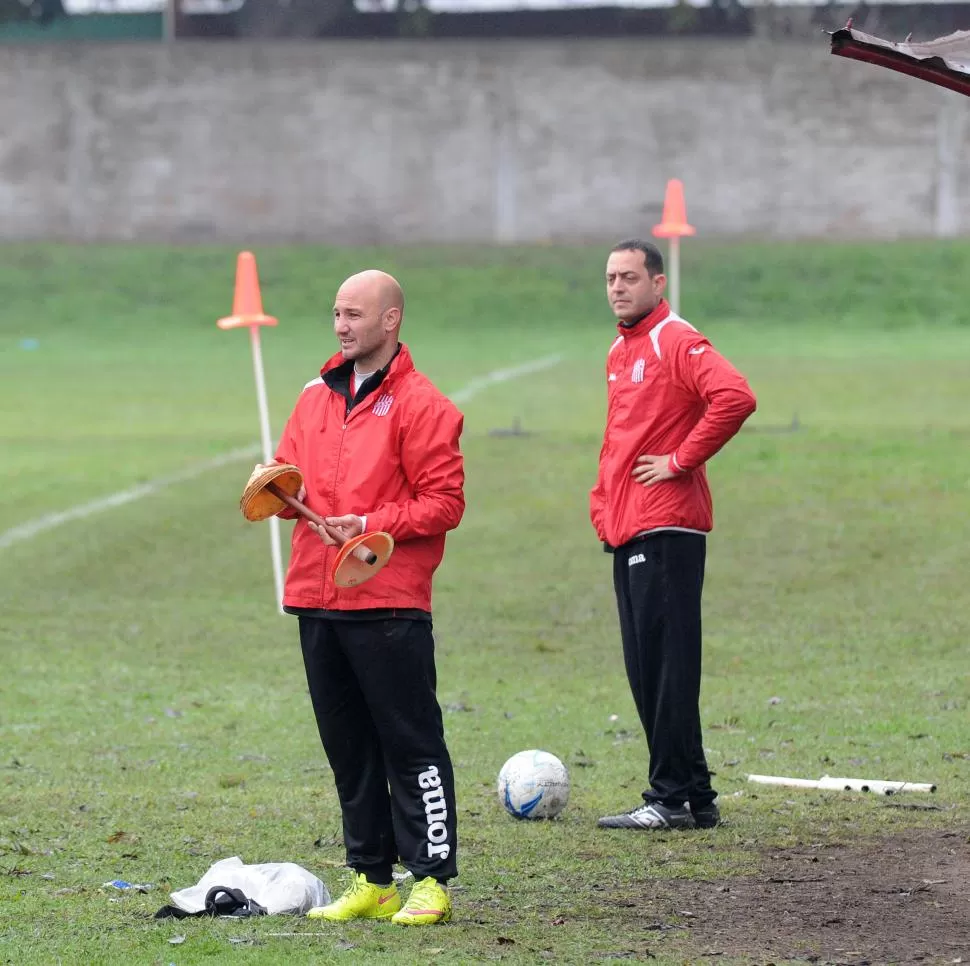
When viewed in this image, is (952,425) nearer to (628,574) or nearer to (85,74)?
(628,574)

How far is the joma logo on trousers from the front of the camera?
5672 mm

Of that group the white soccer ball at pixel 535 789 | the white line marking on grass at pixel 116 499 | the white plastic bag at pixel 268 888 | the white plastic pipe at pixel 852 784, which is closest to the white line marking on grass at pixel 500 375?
the white line marking on grass at pixel 116 499

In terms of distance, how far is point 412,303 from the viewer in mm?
35844

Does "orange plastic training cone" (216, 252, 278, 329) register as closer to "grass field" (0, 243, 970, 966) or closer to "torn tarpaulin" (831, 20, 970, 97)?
"grass field" (0, 243, 970, 966)

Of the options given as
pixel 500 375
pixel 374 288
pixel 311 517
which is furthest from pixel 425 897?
pixel 500 375

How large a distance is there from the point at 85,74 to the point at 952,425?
27401mm

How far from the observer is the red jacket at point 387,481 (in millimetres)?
5570

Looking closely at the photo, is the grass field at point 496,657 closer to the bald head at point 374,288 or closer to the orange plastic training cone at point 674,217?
the bald head at point 374,288

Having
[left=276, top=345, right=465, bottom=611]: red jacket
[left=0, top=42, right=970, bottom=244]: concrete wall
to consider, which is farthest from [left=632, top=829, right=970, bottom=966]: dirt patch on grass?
[left=0, top=42, right=970, bottom=244]: concrete wall

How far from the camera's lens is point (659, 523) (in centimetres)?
704

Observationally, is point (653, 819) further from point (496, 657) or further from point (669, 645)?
point (496, 657)

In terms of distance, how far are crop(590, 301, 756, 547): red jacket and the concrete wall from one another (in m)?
34.0

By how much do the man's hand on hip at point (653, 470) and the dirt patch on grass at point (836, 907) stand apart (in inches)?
60.7

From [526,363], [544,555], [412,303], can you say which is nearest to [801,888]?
[544,555]
